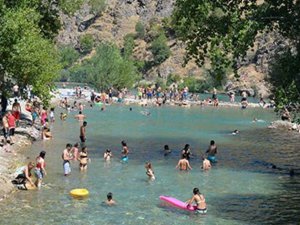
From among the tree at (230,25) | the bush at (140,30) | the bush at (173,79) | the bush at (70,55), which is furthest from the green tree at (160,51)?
the tree at (230,25)

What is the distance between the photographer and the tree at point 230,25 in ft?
76.1

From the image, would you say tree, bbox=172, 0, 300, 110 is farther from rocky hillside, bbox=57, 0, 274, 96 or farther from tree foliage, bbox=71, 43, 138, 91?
rocky hillside, bbox=57, 0, 274, 96

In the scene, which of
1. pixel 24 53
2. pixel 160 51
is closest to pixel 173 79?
pixel 160 51

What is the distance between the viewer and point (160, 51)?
485ft

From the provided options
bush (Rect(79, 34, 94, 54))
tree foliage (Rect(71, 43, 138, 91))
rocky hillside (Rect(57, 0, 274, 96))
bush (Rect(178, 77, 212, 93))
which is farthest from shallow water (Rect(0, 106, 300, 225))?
bush (Rect(79, 34, 94, 54))

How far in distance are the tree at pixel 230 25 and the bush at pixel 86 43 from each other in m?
145

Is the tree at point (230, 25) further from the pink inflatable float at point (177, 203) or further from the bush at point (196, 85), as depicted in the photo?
the bush at point (196, 85)

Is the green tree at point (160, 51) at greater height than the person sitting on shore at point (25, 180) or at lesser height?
greater

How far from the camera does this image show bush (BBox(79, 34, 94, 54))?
170m

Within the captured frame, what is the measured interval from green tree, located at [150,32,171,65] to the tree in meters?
122

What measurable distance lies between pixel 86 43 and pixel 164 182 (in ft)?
482

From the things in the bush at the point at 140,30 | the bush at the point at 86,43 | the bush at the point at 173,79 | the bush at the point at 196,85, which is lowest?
the bush at the point at 196,85

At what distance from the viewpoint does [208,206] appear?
21578mm

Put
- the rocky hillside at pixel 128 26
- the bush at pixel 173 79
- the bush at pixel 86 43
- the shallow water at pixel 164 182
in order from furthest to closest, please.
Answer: the bush at pixel 86 43 → the rocky hillside at pixel 128 26 → the bush at pixel 173 79 → the shallow water at pixel 164 182
